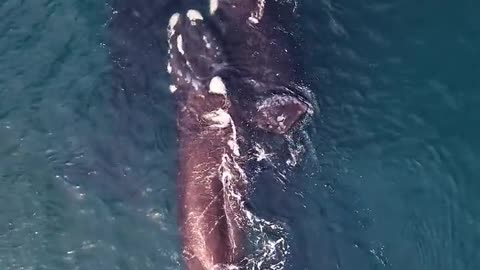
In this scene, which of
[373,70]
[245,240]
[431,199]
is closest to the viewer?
[245,240]

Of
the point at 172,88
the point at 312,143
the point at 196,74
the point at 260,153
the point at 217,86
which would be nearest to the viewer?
the point at 260,153

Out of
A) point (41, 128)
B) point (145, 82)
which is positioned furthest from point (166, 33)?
point (41, 128)

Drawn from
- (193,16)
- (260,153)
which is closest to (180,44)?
(193,16)

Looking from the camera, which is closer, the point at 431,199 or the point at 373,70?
the point at 431,199

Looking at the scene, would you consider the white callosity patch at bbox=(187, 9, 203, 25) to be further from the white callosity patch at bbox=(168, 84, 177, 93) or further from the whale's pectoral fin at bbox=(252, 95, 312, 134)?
the whale's pectoral fin at bbox=(252, 95, 312, 134)

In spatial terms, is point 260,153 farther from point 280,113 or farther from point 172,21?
point 172,21

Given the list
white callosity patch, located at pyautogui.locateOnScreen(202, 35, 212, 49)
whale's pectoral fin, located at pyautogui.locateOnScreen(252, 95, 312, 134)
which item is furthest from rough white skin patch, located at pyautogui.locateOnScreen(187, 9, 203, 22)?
whale's pectoral fin, located at pyautogui.locateOnScreen(252, 95, 312, 134)

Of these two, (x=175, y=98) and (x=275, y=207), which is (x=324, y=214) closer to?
(x=275, y=207)

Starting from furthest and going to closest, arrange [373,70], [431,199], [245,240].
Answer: [373,70]
[431,199]
[245,240]
